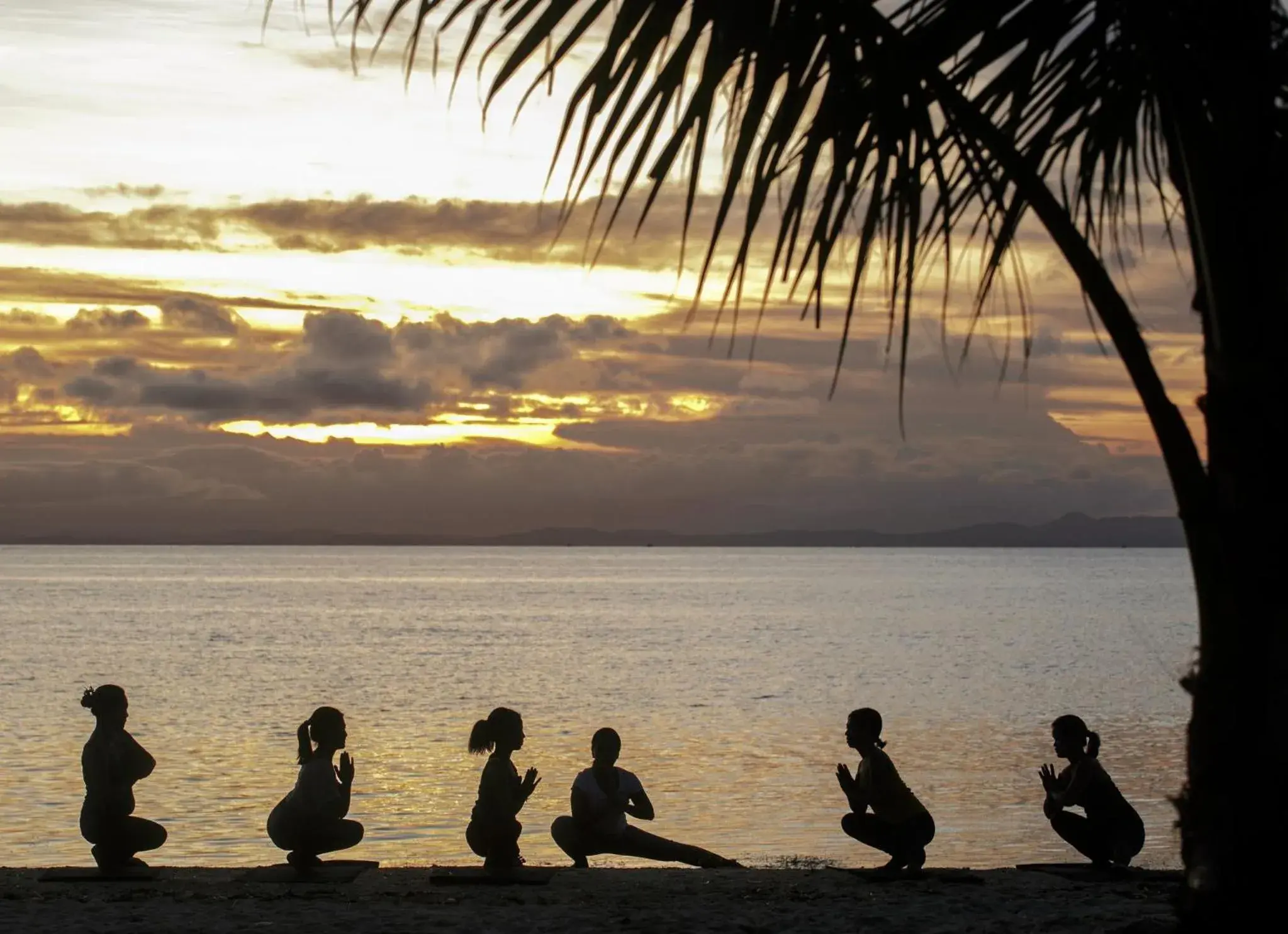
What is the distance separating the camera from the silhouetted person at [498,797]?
9516mm

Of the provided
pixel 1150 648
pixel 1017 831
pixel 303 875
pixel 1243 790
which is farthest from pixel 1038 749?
pixel 1150 648

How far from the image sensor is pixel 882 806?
9.66 metres

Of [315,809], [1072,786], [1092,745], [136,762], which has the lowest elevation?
[315,809]

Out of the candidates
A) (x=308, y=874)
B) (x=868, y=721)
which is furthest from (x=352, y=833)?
(x=868, y=721)

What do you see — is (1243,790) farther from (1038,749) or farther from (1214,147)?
(1038,749)

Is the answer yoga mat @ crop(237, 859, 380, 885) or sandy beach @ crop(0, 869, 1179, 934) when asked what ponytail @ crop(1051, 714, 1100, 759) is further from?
yoga mat @ crop(237, 859, 380, 885)

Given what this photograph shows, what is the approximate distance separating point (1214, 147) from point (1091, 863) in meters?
6.29

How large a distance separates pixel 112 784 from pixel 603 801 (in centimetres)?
330

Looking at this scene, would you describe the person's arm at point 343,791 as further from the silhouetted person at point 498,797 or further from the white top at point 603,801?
the white top at point 603,801

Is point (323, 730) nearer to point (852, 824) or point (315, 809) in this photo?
point (315, 809)

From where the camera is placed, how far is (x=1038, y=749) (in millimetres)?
28734

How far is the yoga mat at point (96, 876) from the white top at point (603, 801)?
2922 mm

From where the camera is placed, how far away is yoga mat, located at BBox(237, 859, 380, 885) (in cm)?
937

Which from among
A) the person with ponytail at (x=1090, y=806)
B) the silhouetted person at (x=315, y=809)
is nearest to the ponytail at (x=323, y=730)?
the silhouetted person at (x=315, y=809)
